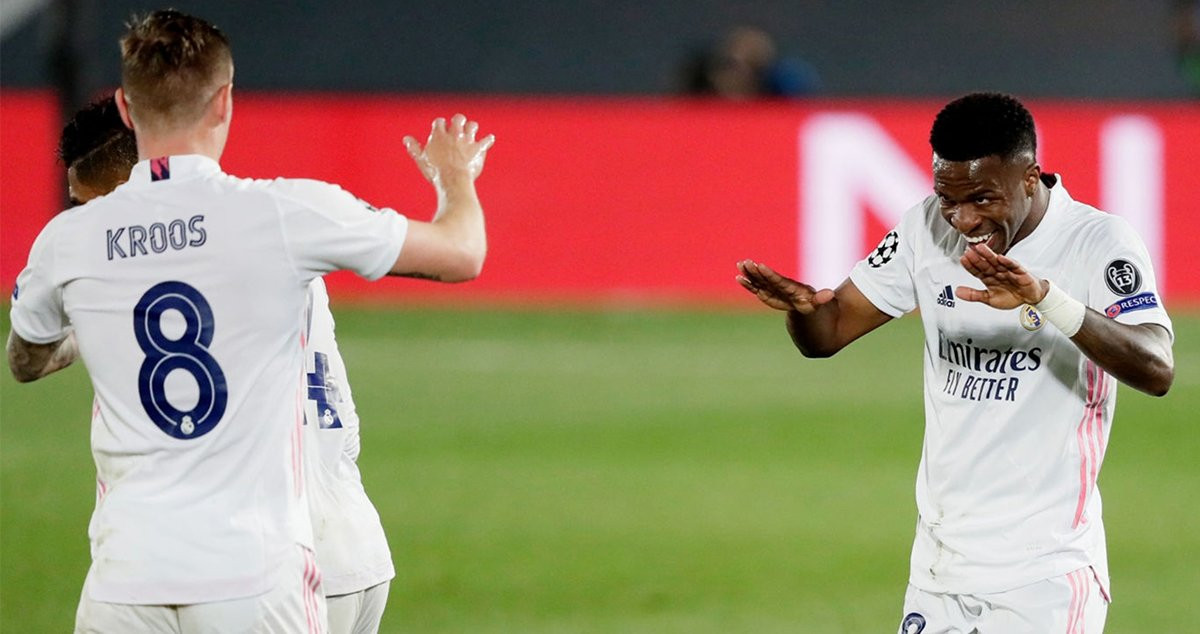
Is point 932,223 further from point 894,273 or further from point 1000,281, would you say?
point 1000,281

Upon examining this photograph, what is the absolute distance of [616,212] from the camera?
16953 mm

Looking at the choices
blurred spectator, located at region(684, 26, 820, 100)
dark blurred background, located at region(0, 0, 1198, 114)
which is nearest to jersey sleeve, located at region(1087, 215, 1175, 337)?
blurred spectator, located at region(684, 26, 820, 100)

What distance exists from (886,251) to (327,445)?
158cm

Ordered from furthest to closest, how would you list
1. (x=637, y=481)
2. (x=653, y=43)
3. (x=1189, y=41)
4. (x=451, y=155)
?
1. (x=653, y=43)
2. (x=1189, y=41)
3. (x=637, y=481)
4. (x=451, y=155)

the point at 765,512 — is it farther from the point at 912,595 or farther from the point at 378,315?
the point at 378,315

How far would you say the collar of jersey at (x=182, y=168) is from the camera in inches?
144

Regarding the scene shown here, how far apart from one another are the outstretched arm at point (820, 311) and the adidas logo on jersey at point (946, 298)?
226 millimetres

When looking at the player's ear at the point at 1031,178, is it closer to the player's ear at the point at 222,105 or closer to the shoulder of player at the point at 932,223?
the shoulder of player at the point at 932,223

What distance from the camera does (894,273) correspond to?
4.75 metres

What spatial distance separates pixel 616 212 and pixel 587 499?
7247 mm

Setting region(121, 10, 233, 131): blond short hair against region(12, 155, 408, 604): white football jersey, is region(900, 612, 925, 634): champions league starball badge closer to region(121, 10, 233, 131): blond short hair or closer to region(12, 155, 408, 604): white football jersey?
region(12, 155, 408, 604): white football jersey

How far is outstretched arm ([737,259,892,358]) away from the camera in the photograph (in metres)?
4.71

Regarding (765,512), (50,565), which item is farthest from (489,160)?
(50,565)

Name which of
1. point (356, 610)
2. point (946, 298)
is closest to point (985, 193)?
point (946, 298)
